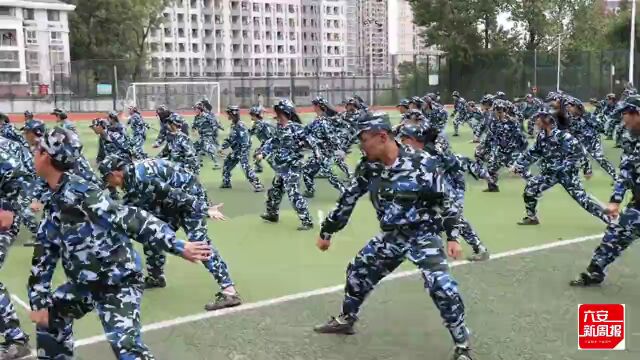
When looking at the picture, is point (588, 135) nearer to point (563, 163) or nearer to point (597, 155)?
point (597, 155)

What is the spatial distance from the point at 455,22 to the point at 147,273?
146 ft

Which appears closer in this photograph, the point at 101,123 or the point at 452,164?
the point at 452,164

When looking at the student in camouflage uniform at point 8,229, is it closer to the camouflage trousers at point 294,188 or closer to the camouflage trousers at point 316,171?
the camouflage trousers at point 294,188

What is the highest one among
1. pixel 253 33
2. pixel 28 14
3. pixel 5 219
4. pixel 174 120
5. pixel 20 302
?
pixel 253 33

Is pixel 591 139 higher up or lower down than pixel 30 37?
lower down

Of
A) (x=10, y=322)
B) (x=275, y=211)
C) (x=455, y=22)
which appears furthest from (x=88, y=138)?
(x=455, y=22)

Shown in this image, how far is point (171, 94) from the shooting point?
44.9 metres

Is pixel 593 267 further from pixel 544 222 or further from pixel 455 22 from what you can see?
pixel 455 22

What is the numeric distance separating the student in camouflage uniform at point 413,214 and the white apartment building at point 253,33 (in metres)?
105


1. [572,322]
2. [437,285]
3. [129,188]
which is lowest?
[572,322]

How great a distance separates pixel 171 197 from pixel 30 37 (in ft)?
203

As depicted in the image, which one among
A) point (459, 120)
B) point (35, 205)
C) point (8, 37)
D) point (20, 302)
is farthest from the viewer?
point (8, 37)

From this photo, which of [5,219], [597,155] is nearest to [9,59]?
[597,155]

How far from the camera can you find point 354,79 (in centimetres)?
5109
